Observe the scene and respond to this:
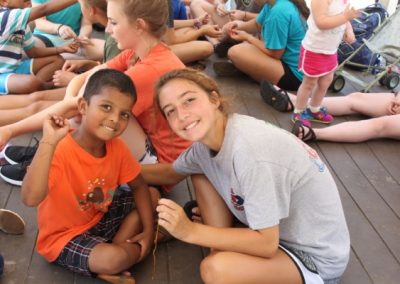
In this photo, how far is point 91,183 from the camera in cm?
157

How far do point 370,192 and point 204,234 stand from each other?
117 cm

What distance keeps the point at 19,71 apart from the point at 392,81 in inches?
101

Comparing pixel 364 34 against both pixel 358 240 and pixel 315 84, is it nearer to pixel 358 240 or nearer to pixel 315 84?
pixel 315 84

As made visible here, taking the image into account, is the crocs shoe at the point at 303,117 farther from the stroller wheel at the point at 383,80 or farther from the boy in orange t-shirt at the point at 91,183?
the boy in orange t-shirt at the point at 91,183

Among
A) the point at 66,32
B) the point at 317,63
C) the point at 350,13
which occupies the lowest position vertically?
the point at 66,32

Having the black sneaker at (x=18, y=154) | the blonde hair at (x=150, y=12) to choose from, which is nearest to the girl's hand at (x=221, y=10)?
the blonde hair at (x=150, y=12)

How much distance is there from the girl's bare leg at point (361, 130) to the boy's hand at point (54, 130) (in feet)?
5.19

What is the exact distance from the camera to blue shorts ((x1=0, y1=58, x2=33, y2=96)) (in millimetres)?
2586

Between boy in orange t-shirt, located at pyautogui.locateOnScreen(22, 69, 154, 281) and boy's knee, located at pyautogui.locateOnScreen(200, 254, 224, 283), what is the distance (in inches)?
12.6

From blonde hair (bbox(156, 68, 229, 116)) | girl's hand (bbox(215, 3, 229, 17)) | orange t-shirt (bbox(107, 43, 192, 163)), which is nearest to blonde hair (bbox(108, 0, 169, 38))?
orange t-shirt (bbox(107, 43, 192, 163))

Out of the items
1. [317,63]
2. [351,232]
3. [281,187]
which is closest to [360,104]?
[317,63]

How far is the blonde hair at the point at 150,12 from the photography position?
178cm

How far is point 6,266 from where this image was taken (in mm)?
1639

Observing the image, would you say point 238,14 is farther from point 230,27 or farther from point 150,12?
point 150,12
